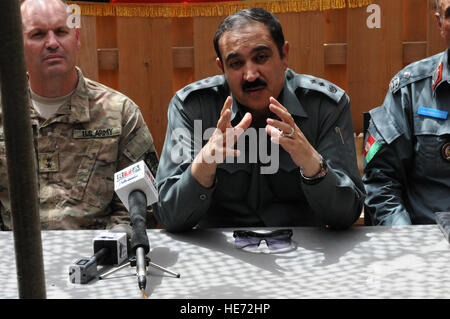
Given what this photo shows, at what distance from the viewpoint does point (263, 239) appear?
59.7 inches

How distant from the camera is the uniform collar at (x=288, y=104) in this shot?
6.34 ft

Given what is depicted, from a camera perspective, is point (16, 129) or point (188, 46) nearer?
point (16, 129)

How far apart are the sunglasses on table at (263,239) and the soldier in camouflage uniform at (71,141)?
76cm

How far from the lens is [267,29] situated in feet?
6.29

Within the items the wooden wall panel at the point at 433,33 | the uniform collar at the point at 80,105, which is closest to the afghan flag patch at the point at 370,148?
the uniform collar at the point at 80,105

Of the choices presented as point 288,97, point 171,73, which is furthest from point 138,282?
point 171,73

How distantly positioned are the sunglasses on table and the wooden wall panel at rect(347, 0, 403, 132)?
2068mm

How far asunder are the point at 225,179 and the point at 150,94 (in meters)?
1.72

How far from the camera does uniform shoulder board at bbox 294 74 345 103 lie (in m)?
1.95

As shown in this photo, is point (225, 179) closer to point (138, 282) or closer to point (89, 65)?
point (138, 282)

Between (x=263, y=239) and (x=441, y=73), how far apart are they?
102 cm

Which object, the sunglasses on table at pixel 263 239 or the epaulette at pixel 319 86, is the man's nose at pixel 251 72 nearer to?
the epaulette at pixel 319 86

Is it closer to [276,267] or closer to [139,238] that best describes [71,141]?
[139,238]

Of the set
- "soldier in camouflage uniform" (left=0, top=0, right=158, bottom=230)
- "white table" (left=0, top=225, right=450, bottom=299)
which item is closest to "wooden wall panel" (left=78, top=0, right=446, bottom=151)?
"soldier in camouflage uniform" (left=0, top=0, right=158, bottom=230)
